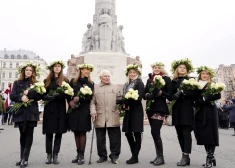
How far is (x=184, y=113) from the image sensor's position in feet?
16.9

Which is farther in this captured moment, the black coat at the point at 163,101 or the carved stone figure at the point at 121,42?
the carved stone figure at the point at 121,42

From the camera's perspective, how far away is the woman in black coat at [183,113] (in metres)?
5.04

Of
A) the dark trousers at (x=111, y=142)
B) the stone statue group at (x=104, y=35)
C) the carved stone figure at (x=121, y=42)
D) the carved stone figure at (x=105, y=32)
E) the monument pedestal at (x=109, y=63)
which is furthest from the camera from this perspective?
the carved stone figure at (x=121, y=42)

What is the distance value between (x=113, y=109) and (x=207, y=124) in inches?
77.8

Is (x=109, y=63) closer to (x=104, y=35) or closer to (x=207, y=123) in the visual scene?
(x=104, y=35)

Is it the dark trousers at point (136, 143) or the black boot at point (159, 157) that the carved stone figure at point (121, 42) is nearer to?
the dark trousers at point (136, 143)

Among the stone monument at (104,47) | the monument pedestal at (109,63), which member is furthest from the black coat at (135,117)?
the monument pedestal at (109,63)

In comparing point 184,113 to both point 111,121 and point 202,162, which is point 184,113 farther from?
point 111,121

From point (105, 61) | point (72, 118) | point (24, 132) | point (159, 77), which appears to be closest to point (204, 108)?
point (159, 77)

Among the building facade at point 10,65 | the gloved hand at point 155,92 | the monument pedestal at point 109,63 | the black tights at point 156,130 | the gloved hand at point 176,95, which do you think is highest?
the building facade at point 10,65

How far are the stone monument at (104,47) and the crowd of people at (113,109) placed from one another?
14030 mm

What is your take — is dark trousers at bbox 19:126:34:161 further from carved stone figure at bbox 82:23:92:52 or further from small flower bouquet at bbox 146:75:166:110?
carved stone figure at bbox 82:23:92:52

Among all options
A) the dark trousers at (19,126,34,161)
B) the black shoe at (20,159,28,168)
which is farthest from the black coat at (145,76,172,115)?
the black shoe at (20,159,28,168)

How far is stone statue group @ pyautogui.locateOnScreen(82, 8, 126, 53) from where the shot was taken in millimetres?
21547
